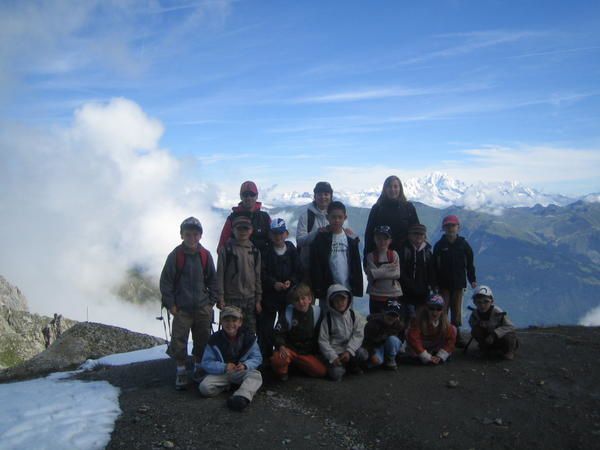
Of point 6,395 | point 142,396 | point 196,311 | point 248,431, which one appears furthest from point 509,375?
point 6,395

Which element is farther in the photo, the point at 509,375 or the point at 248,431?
the point at 509,375

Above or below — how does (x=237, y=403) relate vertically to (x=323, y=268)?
below

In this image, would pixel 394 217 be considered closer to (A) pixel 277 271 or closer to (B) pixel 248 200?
(A) pixel 277 271

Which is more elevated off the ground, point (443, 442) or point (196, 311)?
point (196, 311)

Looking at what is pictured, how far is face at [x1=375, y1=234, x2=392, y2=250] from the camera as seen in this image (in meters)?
11.0

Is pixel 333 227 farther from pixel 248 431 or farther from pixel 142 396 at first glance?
pixel 142 396

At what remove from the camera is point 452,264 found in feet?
39.3

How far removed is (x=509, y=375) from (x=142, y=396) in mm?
8182

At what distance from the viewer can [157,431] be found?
7918 millimetres

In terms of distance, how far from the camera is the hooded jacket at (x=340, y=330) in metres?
10.3

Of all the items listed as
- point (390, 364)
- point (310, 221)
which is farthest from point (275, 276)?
point (390, 364)

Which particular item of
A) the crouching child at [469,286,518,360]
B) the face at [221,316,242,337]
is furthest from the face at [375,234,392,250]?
the face at [221,316,242,337]

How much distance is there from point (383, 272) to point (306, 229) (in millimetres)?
2238

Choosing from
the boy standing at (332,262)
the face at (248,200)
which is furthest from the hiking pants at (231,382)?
the face at (248,200)
